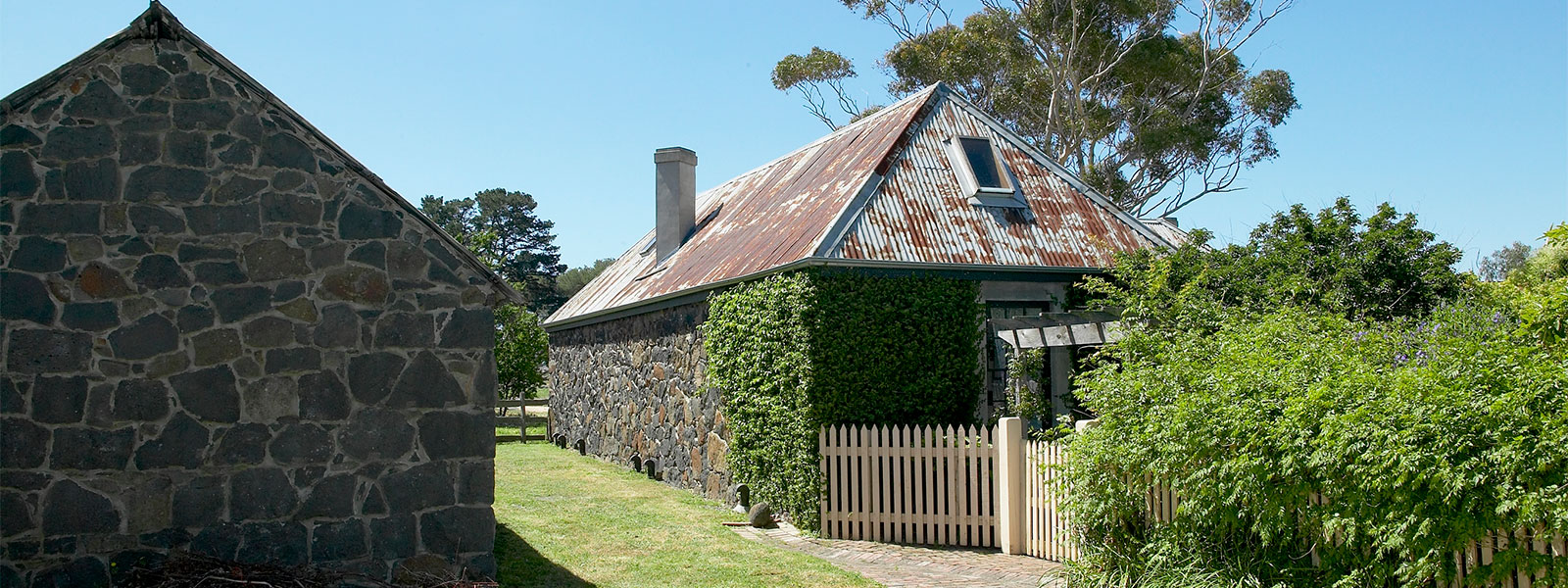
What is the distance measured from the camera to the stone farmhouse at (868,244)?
12.6 meters

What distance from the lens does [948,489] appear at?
11.3 meters

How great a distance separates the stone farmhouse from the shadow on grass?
359 centimetres

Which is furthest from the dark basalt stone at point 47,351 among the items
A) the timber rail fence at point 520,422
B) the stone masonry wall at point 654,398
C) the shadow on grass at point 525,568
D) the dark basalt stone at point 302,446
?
the timber rail fence at point 520,422

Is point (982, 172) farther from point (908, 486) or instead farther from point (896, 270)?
point (908, 486)

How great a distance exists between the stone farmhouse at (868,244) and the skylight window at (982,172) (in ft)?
0.07

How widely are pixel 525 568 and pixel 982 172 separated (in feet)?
25.1

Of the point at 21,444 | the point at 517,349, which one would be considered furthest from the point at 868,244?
the point at 517,349

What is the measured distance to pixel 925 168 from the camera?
1427 centimetres

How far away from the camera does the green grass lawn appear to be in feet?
31.8

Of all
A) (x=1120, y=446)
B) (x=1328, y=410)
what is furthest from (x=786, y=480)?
(x=1328, y=410)

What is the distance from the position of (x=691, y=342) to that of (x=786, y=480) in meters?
3.36

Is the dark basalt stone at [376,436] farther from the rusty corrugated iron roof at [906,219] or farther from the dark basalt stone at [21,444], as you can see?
the rusty corrugated iron roof at [906,219]

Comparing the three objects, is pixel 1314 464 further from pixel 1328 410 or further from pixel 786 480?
pixel 786 480

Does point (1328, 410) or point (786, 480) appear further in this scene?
point (786, 480)
